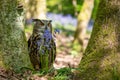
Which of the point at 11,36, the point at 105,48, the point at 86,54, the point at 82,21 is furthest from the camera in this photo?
the point at 82,21

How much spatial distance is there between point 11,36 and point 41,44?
0.74 metres

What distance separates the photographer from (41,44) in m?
8.17

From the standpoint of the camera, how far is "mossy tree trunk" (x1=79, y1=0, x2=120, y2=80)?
752 centimetres

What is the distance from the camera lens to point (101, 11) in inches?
312

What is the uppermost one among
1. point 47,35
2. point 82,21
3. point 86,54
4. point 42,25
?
point 42,25

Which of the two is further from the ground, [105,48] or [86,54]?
[105,48]

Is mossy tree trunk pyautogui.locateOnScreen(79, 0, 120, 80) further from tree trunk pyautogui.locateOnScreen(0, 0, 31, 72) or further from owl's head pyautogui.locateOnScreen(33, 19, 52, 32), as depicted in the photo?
tree trunk pyautogui.locateOnScreen(0, 0, 31, 72)

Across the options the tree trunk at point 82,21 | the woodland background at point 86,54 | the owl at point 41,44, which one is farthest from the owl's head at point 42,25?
the tree trunk at point 82,21

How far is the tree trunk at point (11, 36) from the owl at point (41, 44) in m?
0.51

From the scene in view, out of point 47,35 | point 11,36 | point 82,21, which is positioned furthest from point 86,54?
point 82,21

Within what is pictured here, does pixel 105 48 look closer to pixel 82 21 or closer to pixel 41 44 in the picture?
pixel 41 44

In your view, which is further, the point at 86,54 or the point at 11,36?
the point at 86,54

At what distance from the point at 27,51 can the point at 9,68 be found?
491 mm

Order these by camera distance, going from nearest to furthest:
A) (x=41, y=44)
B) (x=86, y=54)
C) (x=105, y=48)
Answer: (x=105, y=48) < (x=86, y=54) < (x=41, y=44)
